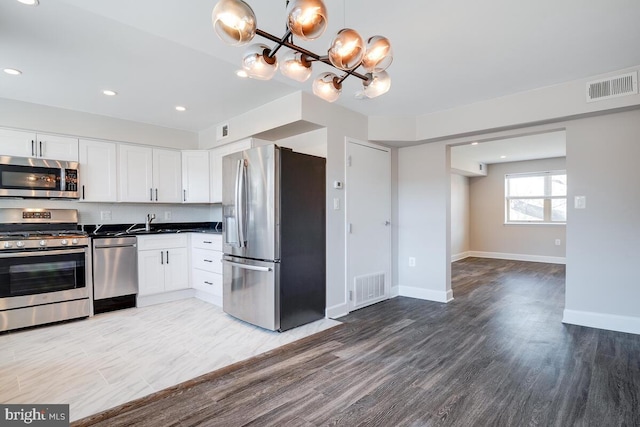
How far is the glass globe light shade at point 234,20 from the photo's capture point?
127 centimetres

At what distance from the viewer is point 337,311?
3.51 metres

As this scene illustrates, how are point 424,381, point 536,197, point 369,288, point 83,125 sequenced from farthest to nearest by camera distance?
1. point 536,197
2. point 369,288
3. point 83,125
4. point 424,381

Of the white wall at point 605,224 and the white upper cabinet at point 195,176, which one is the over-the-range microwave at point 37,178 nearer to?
the white upper cabinet at point 195,176

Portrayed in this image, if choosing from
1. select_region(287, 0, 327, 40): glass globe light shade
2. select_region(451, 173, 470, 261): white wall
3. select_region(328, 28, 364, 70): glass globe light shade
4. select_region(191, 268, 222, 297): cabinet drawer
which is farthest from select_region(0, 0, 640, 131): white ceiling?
select_region(451, 173, 470, 261): white wall

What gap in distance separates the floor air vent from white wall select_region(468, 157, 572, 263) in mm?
5137

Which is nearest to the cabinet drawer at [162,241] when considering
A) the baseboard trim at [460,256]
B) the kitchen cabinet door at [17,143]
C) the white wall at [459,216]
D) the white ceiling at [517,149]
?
the kitchen cabinet door at [17,143]

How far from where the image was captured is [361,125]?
3.91 m

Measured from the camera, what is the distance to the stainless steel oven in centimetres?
303

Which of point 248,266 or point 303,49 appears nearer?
point 303,49

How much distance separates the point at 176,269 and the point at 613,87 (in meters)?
5.14

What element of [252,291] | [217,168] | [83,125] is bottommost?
[252,291]

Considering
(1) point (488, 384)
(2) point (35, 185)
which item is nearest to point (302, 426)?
(1) point (488, 384)

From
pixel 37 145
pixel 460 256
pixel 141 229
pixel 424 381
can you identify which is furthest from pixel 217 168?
pixel 460 256

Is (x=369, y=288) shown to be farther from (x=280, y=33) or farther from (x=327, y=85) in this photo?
(x=280, y=33)
